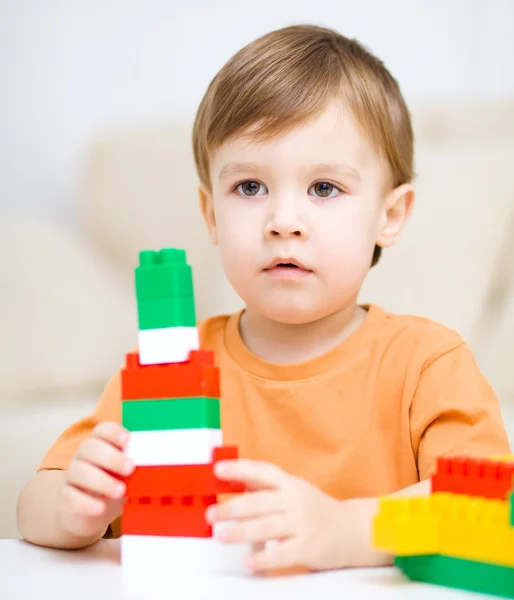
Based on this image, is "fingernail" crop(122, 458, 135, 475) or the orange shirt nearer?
"fingernail" crop(122, 458, 135, 475)

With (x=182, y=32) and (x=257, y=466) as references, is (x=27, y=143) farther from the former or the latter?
(x=257, y=466)

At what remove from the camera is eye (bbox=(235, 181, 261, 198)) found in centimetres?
99

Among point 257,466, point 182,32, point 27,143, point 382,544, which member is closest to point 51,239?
point 27,143

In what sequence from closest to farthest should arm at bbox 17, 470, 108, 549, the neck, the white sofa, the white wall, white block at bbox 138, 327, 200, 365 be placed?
white block at bbox 138, 327, 200, 365
arm at bbox 17, 470, 108, 549
the neck
the white sofa
the white wall

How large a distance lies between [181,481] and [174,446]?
0.09ft

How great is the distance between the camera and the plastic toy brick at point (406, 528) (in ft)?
2.13

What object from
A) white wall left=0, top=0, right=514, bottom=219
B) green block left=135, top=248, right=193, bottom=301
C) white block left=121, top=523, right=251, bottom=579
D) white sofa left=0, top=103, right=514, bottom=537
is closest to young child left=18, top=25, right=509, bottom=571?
white block left=121, top=523, right=251, bottom=579

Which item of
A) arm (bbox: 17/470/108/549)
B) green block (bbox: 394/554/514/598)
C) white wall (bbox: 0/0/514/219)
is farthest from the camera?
white wall (bbox: 0/0/514/219)

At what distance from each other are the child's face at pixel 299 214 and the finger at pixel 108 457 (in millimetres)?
291

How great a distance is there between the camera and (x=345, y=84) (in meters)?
1.03

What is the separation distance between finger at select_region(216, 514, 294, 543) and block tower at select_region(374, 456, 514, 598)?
3.3 inches

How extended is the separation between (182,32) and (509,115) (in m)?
0.63

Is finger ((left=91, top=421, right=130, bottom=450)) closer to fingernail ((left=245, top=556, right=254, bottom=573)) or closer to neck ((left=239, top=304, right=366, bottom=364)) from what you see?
fingernail ((left=245, top=556, right=254, bottom=573))

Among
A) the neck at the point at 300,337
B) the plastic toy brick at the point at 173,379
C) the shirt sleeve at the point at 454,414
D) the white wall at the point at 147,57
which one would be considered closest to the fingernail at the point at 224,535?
the plastic toy brick at the point at 173,379
